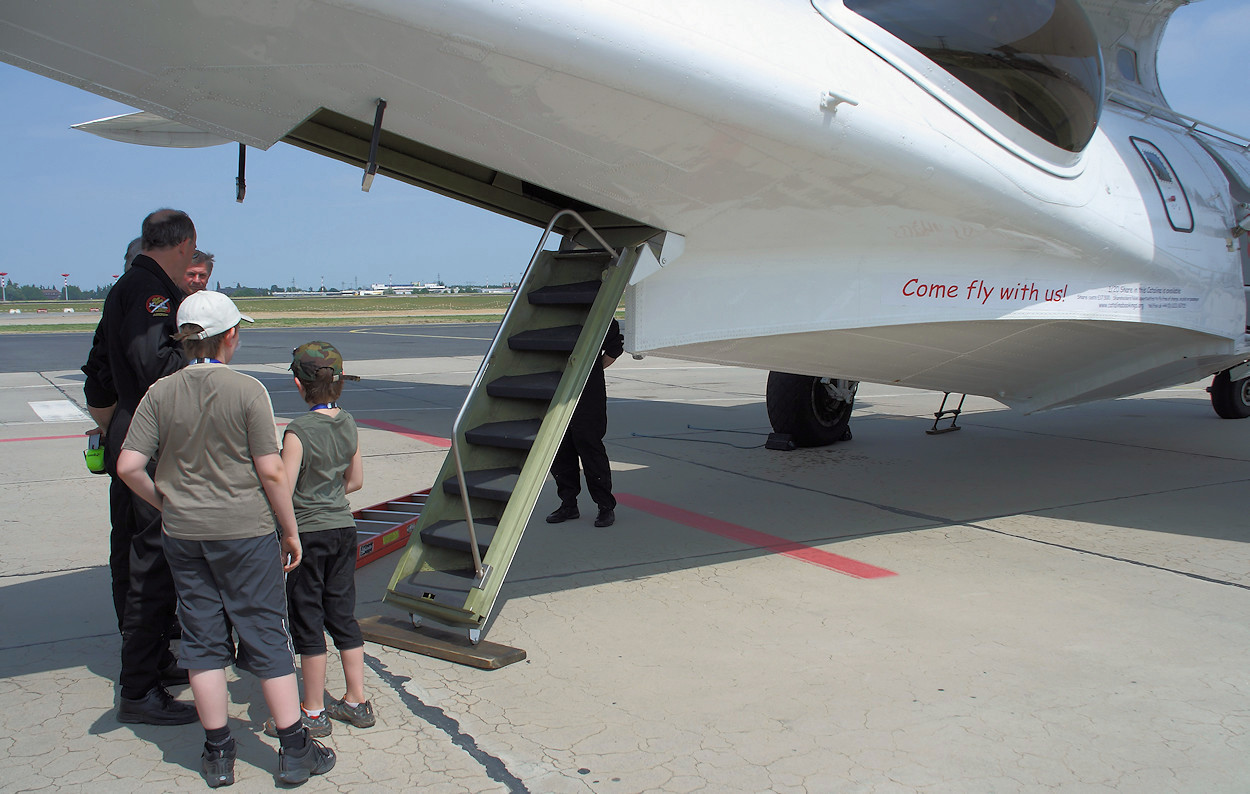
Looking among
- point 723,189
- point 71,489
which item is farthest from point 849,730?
point 71,489

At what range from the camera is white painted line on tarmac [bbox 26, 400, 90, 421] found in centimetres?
1066

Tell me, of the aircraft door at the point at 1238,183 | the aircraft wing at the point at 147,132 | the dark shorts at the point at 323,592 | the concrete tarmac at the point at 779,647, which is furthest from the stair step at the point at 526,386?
the aircraft door at the point at 1238,183

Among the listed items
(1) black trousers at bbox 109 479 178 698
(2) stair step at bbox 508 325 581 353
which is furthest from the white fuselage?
(1) black trousers at bbox 109 479 178 698

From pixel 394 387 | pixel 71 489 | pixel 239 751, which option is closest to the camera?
pixel 239 751

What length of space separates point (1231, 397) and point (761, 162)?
9.63 meters

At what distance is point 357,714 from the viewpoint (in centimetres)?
330

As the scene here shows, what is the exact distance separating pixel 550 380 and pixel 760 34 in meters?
1.88

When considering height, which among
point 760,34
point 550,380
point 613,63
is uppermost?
point 760,34

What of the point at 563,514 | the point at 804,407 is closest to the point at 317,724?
the point at 563,514

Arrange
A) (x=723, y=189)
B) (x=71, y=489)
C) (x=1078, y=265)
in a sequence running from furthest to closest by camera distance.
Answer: (x=71, y=489) < (x=1078, y=265) < (x=723, y=189)

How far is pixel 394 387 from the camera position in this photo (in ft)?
47.6

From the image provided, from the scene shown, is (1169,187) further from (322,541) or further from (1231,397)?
(322,541)

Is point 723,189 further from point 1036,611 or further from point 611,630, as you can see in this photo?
point 1036,611

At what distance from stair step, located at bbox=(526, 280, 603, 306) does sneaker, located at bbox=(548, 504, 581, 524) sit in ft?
5.98
